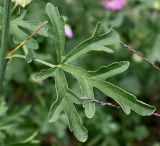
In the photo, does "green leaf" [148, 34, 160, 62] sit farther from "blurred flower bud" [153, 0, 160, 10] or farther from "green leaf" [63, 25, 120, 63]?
"green leaf" [63, 25, 120, 63]

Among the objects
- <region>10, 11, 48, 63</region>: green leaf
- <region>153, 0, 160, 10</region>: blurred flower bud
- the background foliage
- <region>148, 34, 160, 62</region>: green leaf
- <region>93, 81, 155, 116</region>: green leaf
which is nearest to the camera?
<region>93, 81, 155, 116</region>: green leaf

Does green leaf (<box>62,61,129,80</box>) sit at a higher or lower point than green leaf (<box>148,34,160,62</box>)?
higher

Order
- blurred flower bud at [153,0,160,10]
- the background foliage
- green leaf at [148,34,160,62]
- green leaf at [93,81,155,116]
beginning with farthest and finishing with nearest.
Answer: blurred flower bud at [153,0,160,10], green leaf at [148,34,160,62], the background foliage, green leaf at [93,81,155,116]

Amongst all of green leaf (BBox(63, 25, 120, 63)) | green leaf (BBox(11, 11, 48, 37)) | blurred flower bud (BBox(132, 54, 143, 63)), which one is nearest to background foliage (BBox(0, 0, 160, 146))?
blurred flower bud (BBox(132, 54, 143, 63))

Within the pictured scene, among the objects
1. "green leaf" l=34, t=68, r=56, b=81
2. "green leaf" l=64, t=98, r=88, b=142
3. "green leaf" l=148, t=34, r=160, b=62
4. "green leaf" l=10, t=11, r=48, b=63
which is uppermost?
"green leaf" l=10, t=11, r=48, b=63

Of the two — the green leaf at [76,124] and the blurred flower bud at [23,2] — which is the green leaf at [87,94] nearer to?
the green leaf at [76,124]

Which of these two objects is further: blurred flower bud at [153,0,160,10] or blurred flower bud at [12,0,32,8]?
blurred flower bud at [153,0,160,10]

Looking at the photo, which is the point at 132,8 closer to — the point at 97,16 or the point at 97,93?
the point at 97,16
